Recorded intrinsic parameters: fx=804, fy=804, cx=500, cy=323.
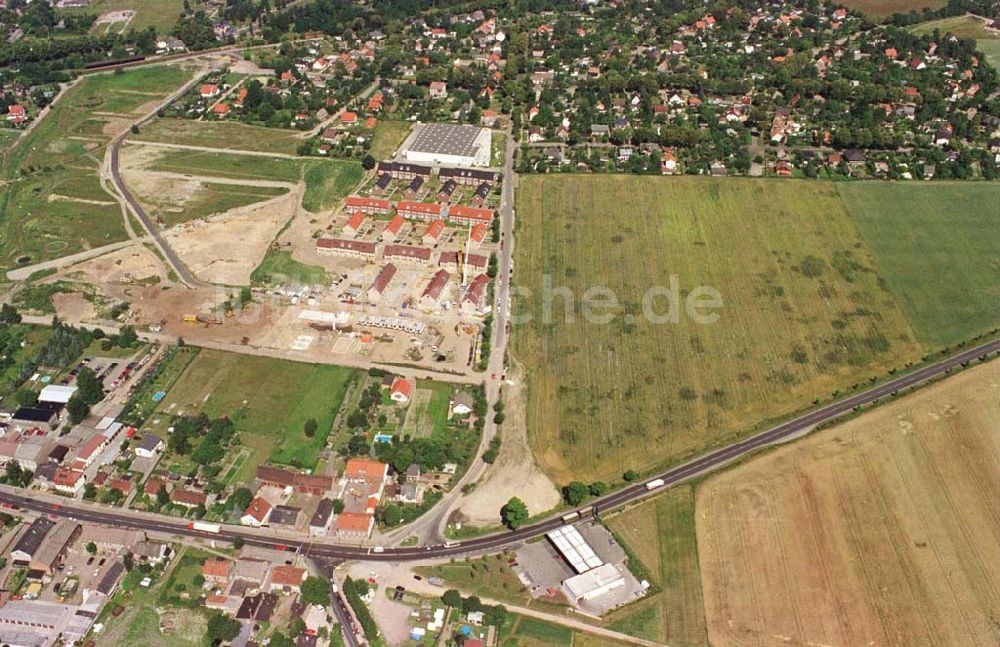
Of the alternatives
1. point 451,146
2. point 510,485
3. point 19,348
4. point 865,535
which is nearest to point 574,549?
point 510,485

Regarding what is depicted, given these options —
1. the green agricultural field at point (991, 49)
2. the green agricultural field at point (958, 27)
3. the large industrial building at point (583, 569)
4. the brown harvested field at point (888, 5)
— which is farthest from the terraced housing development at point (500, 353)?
the brown harvested field at point (888, 5)

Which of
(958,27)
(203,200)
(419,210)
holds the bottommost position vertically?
(958,27)

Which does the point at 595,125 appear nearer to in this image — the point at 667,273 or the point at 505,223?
the point at 505,223

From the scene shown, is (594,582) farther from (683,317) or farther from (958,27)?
(958,27)

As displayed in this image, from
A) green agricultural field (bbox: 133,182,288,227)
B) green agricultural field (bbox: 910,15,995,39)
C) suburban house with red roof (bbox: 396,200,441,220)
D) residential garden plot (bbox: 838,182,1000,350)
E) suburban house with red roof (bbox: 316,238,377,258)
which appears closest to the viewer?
residential garden plot (bbox: 838,182,1000,350)

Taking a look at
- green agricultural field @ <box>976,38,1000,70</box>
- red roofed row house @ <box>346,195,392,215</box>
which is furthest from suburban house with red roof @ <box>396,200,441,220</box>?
green agricultural field @ <box>976,38,1000,70</box>

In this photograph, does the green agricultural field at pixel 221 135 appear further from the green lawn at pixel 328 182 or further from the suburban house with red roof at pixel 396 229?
the suburban house with red roof at pixel 396 229

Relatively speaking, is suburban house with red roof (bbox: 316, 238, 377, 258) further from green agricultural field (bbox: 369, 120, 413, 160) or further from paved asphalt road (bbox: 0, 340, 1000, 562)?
paved asphalt road (bbox: 0, 340, 1000, 562)
